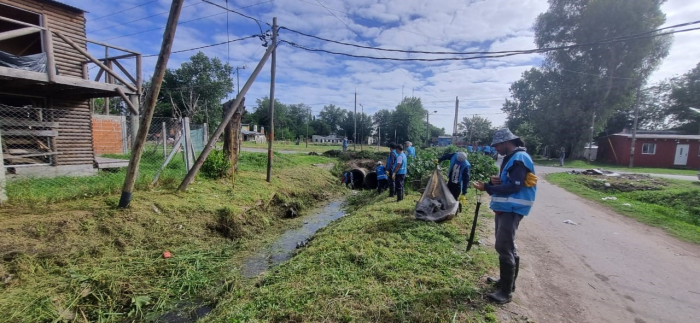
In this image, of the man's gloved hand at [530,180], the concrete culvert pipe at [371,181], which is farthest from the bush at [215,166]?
the man's gloved hand at [530,180]

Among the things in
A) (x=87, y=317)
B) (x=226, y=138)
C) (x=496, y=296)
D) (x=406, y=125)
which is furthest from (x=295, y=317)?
(x=406, y=125)

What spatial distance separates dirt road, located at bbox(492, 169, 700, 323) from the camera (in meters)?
3.24

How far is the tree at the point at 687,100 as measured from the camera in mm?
33094

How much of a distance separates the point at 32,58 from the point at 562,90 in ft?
117

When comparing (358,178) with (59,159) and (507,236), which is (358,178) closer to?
(59,159)

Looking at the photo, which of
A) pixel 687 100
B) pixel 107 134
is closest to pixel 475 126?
pixel 687 100

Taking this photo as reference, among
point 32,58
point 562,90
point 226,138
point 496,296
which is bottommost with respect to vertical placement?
point 496,296

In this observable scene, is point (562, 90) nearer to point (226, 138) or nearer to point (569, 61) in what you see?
point (569, 61)

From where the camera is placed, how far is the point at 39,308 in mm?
3549

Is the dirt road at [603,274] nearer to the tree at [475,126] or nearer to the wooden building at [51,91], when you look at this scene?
the wooden building at [51,91]

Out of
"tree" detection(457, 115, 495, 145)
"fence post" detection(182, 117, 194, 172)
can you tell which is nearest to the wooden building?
"fence post" detection(182, 117, 194, 172)

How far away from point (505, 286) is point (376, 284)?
4.68 ft

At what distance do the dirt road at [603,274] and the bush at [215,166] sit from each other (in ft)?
27.4

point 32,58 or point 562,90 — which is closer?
point 32,58
